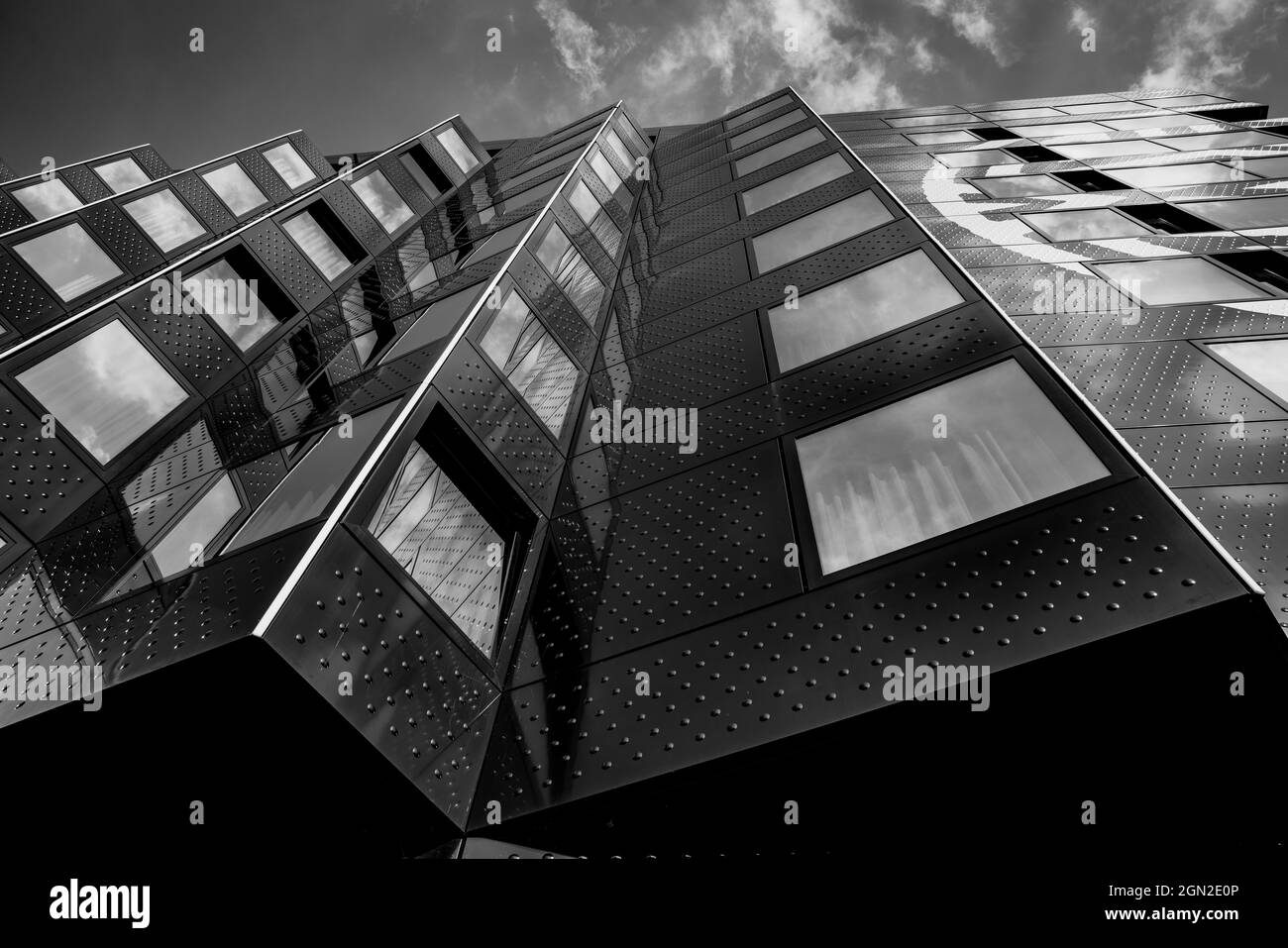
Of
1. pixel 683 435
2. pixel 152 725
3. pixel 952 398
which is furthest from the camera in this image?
pixel 683 435

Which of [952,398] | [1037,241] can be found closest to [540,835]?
[952,398]

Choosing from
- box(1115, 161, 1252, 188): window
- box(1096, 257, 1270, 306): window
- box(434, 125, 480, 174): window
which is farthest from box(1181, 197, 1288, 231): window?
box(434, 125, 480, 174): window

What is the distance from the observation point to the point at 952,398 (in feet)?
19.5

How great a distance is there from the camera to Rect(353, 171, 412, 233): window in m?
18.1

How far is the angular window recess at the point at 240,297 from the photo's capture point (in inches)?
443

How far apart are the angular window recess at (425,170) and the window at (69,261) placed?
9884mm

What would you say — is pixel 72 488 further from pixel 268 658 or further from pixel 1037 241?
pixel 1037 241

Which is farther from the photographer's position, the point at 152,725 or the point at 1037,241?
the point at 1037,241

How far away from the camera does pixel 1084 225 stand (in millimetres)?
12008

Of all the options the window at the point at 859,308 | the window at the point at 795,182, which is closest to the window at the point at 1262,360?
the window at the point at 859,308

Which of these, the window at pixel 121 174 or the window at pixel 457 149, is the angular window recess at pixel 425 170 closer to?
the window at pixel 457 149

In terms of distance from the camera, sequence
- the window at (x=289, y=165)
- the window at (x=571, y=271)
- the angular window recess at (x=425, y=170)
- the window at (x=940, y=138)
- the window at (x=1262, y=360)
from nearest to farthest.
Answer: the window at (x=1262, y=360), the window at (x=571, y=271), the window at (x=940, y=138), the window at (x=289, y=165), the angular window recess at (x=425, y=170)
